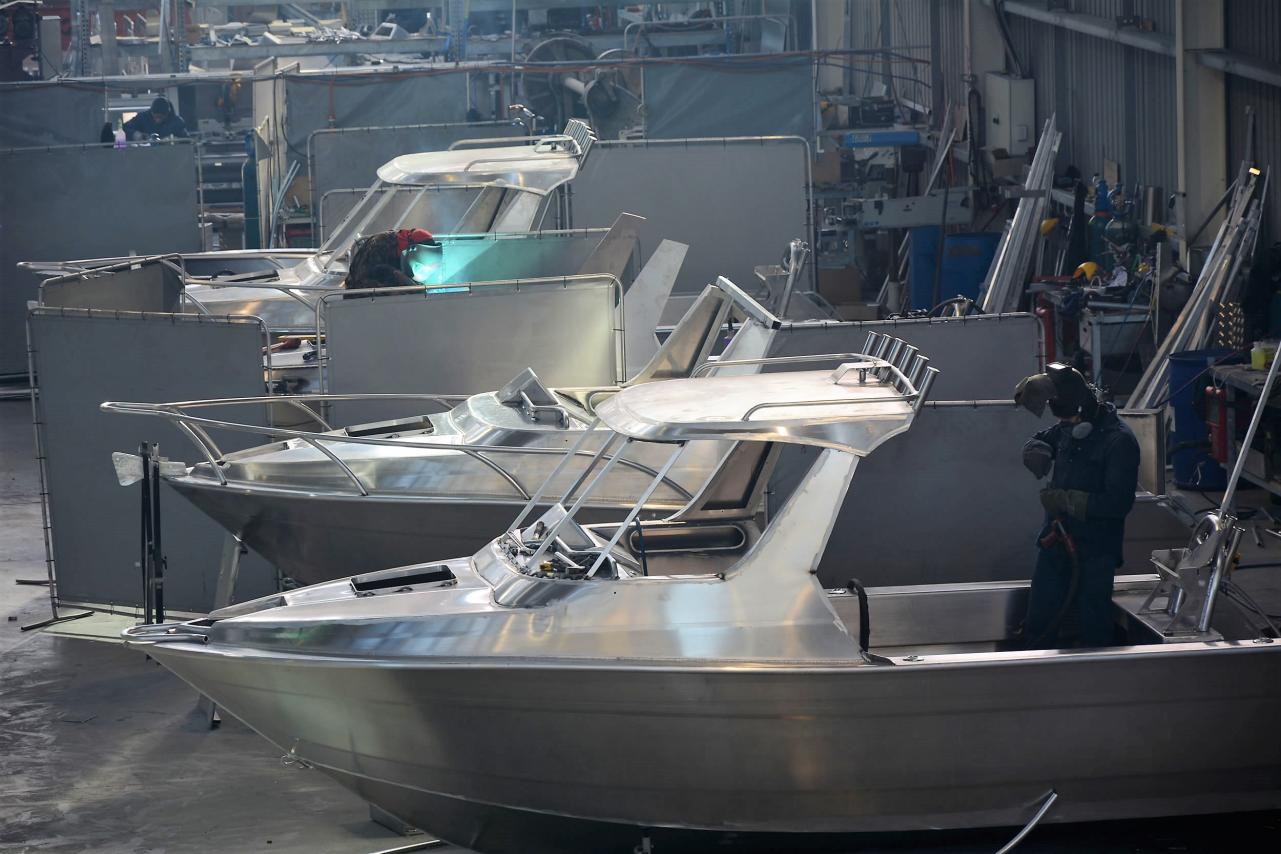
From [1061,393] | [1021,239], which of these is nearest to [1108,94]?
[1021,239]

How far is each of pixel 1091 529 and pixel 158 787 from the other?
3.74 m

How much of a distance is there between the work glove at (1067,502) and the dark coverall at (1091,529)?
19 mm

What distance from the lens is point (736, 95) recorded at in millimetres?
17453

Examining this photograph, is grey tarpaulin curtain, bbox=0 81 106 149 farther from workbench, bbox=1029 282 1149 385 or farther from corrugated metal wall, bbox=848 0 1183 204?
workbench, bbox=1029 282 1149 385

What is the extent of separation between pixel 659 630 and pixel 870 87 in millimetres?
19356

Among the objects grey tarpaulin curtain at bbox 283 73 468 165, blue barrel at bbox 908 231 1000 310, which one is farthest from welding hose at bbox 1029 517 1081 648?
grey tarpaulin curtain at bbox 283 73 468 165

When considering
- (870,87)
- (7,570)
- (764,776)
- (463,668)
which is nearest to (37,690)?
(7,570)

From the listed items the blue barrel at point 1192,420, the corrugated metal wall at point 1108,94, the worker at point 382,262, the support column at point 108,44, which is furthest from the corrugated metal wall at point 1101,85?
the support column at point 108,44

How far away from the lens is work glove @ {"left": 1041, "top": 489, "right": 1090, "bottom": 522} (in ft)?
18.2

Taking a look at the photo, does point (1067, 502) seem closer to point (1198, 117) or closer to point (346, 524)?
point (346, 524)

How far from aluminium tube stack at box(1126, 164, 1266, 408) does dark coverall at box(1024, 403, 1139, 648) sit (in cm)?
493

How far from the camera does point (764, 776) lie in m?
5.08

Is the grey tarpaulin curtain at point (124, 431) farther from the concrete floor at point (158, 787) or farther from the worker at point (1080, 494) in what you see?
the worker at point (1080, 494)

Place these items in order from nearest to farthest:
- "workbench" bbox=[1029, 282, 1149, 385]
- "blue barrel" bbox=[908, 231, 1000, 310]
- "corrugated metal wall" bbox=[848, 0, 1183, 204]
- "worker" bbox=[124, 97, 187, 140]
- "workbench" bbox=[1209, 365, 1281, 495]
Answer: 1. "workbench" bbox=[1209, 365, 1281, 495]
2. "workbench" bbox=[1029, 282, 1149, 385]
3. "corrugated metal wall" bbox=[848, 0, 1183, 204]
4. "blue barrel" bbox=[908, 231, 1000, 310]
5. "worker" bbox=[124, 97, 187, 140]
